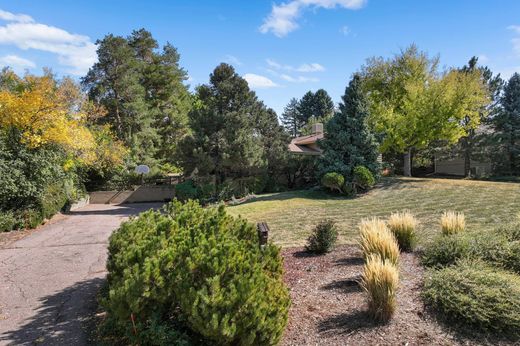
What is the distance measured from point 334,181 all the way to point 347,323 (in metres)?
11.6

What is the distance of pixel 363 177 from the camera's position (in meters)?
14.9

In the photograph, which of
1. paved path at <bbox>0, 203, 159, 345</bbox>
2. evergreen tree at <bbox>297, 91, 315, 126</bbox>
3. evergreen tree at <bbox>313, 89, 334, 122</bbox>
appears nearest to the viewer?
paved path at <bbox>0, 203, 159, 345</bbox>

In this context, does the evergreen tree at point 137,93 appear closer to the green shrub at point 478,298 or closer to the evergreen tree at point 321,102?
the green shrub at point 478,298

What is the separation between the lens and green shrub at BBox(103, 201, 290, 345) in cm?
280

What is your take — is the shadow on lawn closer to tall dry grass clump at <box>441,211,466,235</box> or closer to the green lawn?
the green lawn

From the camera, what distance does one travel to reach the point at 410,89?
59.6 feet

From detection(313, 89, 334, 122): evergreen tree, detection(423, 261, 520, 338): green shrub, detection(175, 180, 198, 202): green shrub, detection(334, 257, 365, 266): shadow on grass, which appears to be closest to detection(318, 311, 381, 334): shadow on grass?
detection(423, 261, 520, 338): green shrub

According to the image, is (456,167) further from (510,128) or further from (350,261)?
(350,261)

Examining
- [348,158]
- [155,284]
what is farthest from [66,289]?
[348,158]

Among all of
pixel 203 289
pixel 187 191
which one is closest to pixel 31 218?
pixel 187 191

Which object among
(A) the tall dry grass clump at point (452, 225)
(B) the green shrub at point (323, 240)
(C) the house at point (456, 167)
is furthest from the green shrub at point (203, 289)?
(C) the house at point (456, 167)

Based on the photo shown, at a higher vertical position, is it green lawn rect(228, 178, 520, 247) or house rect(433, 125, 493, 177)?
house rect(433, 125, 493, 177)

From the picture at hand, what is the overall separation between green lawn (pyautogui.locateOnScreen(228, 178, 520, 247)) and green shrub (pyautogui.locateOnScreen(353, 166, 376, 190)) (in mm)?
575

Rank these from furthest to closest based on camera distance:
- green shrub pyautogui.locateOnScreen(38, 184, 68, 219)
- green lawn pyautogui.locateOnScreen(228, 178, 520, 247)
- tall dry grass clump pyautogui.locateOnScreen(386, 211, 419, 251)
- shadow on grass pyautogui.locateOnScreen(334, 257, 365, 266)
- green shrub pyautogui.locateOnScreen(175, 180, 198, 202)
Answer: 1. green shrub pyautogui.locateOnScreen(175, 180, 198, 202)
2. green shrub pyautogui.locateOnScreen(38, 184, 68, 219)
3. green lawn pyautogui.locateOnScreen(228, 178, 520, 247)
4. tall dry grass clump pyautogui.locateOnScreen(386, 211, 419, 251)
5. shadow on grass pyautogui.locateOnScreen(334, 257, 365, 266)
